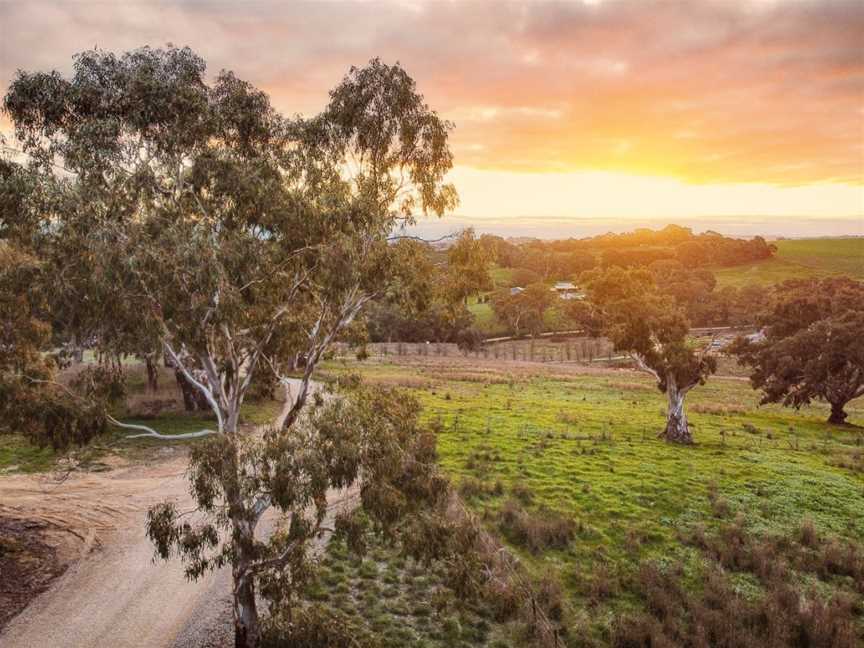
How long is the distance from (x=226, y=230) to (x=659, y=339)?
28.0m

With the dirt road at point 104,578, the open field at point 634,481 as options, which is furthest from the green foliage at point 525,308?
the dirt road at point 104,578

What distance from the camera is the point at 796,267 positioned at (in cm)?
16875

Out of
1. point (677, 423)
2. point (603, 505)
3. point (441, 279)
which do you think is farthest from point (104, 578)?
point (677, 423)

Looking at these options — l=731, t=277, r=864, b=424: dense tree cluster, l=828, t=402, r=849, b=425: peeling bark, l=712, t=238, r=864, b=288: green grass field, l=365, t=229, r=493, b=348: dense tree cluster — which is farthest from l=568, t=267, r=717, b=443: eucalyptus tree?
l=712, t=238, r=864, b=288: green grass field

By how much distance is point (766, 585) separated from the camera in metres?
17.6

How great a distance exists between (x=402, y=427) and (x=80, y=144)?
410 inches

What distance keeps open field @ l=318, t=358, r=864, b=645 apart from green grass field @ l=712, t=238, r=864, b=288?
123m

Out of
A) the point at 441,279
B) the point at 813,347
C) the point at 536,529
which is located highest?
the point at 441,279

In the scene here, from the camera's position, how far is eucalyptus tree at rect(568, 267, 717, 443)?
34.0 metres

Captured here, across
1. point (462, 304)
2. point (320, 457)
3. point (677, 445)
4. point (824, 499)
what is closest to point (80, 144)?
point (320, 457)

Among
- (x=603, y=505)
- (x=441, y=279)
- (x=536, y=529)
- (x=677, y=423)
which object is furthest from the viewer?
(x=677, y=423)

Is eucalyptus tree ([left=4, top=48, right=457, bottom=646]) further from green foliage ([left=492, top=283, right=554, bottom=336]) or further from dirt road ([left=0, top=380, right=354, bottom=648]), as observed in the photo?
green foliage ([left=492, top=283, right=554, bottom=336])

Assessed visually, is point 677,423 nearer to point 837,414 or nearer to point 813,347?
point 813,347

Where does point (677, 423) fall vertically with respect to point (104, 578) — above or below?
below
